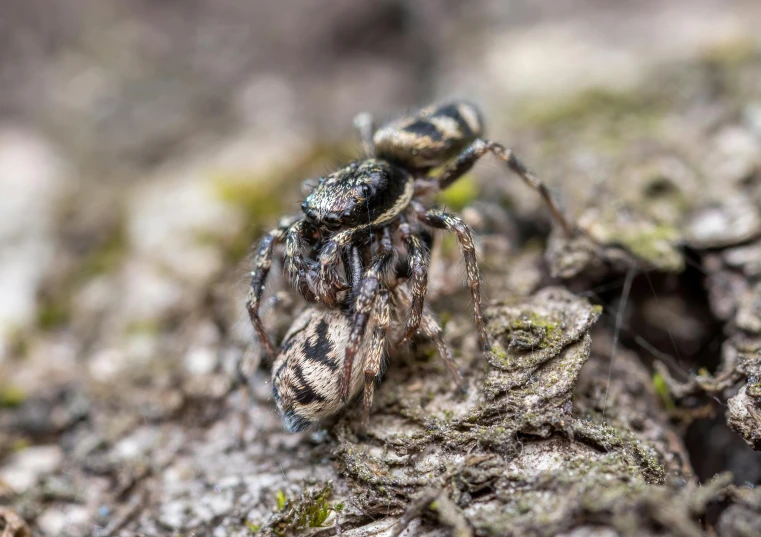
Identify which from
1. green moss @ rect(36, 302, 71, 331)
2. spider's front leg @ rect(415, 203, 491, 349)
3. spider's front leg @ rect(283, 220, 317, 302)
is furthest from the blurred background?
spider's front leg @ rect(415, 203, 491, 349)

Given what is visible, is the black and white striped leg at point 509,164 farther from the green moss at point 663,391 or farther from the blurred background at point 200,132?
the green moss at point 663,391

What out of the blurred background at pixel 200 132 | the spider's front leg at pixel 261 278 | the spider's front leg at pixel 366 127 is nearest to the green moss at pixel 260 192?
the blurred background at pixel 200 132

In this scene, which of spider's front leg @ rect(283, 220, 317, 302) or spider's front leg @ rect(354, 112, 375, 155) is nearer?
spider's front leg @ rect(283, 220, 317, 302)

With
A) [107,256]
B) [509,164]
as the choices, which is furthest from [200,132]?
[509,164]

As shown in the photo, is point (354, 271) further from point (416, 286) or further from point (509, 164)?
point (509, 164)

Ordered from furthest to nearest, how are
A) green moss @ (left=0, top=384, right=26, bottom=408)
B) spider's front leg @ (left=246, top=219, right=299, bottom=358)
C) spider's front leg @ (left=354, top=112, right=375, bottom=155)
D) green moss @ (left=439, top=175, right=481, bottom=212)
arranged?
1. spider's front leg @ (left=354, top=112, right=375, bottom=155)
2. green moss @ (left=439, top=175, right=481, bottom=212)
3. green moss @ (left=0, top=384, right=26, bottom=408)
4. spider's front leg @ (left=246, top=219, right=299, bottom=358)

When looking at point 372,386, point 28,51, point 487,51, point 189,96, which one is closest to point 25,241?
point 189,96

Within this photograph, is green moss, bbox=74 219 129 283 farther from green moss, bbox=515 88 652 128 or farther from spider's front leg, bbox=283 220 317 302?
green moss, bbox=515 88 652 128
